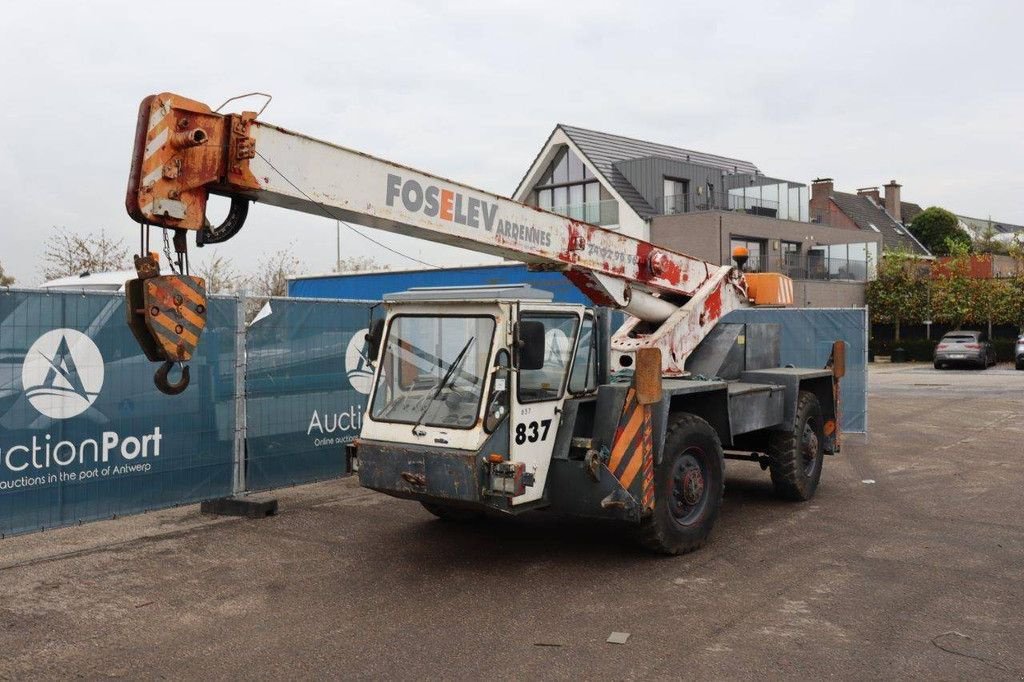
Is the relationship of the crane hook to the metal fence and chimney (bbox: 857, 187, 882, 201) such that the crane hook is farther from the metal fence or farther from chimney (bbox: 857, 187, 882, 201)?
chimney (bbox: 857, 187, 882, 201)

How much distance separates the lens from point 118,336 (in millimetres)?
8148

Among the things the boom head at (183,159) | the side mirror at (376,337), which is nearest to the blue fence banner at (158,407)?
the side mirror at (376,337)

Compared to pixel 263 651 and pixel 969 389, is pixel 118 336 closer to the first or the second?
pixel 263 651

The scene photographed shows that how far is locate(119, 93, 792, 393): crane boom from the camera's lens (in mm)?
5430

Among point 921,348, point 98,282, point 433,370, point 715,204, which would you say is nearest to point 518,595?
point 433,370

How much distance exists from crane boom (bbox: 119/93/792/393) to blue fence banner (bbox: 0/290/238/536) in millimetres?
2793

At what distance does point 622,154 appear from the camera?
4328 centimetres

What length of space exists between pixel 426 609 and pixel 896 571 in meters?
3.59

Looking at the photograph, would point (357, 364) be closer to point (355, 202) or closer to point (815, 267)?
point (355, 202)

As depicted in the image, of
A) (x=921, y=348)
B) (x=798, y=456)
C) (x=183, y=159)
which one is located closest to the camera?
(x=183, y=159)

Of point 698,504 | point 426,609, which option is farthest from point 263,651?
point 698,504

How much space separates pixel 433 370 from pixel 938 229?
66883 millimetres

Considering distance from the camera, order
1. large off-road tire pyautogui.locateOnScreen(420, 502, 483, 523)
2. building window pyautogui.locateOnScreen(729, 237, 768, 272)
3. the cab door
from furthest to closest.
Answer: building window pyautogui.locateOnScreen(729, 237, 768, 272)
large off-road tire pyautogui.locateOnScreen(420, 502, 483, 523)
the cab door

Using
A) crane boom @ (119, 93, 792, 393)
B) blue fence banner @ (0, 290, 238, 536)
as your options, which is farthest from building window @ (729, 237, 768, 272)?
blue fence banner @ (0, 290, 238, 536)
